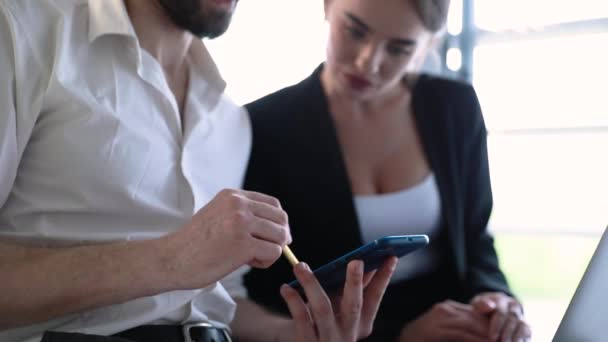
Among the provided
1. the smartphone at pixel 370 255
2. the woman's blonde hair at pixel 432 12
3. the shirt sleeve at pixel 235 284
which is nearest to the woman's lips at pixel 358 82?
the woman's blonde hair at pixel 432 12

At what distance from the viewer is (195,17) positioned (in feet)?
3.39

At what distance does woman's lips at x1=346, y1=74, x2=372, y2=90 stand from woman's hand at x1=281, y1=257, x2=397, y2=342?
54 centimetres

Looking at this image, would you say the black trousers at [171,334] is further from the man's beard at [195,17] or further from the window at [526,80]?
the window at [526,80]

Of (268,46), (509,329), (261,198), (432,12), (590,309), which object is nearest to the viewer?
(590,309)

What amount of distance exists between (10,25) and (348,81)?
70cm

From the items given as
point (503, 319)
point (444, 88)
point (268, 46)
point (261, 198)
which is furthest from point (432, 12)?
point (268, 46)

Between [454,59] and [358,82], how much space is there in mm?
1743

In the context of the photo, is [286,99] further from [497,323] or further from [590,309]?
[590,309]

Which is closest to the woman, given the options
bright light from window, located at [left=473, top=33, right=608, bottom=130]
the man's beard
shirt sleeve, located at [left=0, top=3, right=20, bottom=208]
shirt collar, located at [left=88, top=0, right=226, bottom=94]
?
the man's beard

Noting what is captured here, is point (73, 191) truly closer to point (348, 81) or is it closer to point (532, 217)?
point (348, 81)

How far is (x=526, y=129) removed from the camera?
9.64 ft

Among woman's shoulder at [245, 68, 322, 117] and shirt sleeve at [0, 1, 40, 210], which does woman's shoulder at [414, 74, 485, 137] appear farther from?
shirt sleeve at [0, 1, 40, 210]

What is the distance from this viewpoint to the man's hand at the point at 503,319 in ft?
3.32

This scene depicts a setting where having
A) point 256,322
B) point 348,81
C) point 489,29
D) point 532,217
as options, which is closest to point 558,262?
point 532,217
